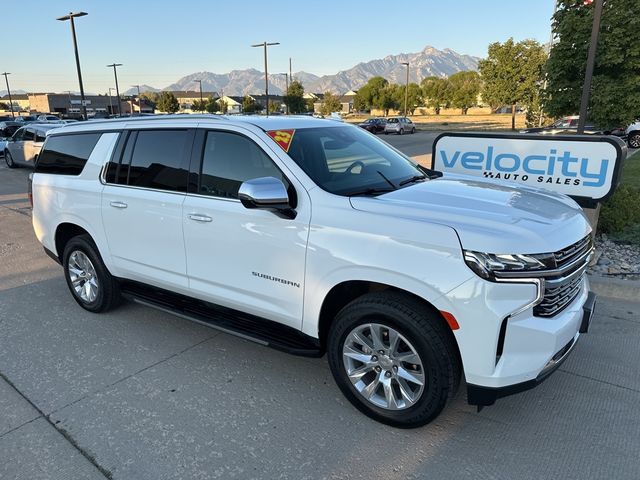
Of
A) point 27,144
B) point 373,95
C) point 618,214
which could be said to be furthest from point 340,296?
point 373,95

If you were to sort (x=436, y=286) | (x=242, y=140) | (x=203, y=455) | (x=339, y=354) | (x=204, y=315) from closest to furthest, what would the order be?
(x=436, y=286)
(x=203, y=455)
(x=339, y=354)
(x=242, y=140)
(x=204, y=315)

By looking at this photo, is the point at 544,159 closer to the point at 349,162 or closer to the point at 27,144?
the point at 349,162

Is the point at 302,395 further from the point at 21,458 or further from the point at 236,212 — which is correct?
the point at 21,458

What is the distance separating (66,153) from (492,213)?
4.06 meters

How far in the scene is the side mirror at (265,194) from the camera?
9.59 feet

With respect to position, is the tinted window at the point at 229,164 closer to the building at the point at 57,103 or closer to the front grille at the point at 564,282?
the front grille at the point at 564,282

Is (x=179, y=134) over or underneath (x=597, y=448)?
over

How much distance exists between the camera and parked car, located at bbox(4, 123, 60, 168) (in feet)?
52.7

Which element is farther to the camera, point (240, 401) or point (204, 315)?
point (204, 315)

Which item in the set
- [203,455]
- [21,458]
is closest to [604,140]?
[203,455]

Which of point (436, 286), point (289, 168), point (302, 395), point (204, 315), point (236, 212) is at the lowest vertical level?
point (302, 395)

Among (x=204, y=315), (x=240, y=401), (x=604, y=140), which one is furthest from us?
(x=604, y=140)

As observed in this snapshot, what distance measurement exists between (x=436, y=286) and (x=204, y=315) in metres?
1.94

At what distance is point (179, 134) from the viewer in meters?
3.81
